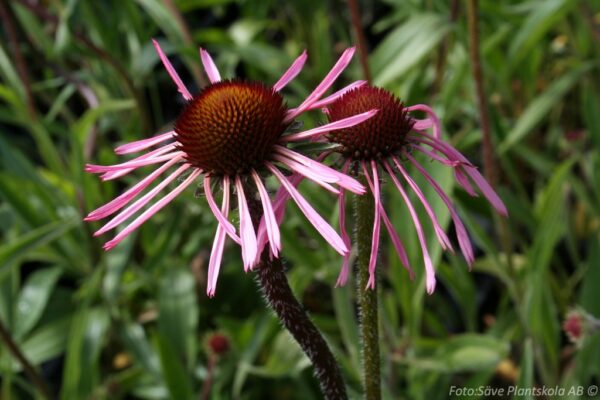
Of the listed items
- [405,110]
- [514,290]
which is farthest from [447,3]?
[405,110]

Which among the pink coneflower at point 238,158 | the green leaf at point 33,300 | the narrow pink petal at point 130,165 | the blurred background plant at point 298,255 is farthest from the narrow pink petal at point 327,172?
the green leaf at point 33,300

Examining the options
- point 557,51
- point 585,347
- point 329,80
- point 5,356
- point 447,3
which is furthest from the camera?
point 557,51

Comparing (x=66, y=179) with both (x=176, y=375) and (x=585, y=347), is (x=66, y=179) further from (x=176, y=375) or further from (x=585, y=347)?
(x=585, y=347)

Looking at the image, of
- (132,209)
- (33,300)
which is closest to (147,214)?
(132,209)

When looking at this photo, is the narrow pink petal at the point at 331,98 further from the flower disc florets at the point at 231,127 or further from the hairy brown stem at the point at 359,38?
the hairy brown stem at the point at 359,38

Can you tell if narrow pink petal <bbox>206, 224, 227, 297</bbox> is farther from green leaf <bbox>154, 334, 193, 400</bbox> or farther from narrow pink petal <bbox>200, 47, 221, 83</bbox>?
green leaf <bbox>154, 334, 193, 400</bbox>

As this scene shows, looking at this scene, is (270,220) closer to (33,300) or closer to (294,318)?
(294,318)
